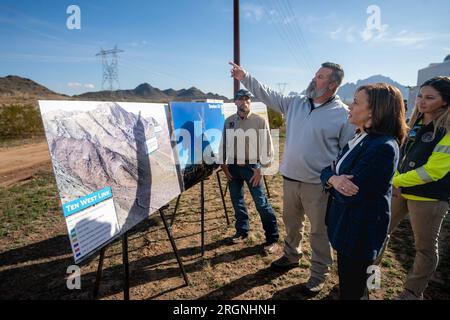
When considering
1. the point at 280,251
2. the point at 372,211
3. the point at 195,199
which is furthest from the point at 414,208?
the point at 195,199

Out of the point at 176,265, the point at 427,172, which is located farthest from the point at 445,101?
the point at 176,265

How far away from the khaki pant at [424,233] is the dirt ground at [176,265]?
0.47 m

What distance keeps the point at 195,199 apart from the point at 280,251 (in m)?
2.55

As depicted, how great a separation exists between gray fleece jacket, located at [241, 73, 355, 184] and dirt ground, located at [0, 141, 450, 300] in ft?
4.25

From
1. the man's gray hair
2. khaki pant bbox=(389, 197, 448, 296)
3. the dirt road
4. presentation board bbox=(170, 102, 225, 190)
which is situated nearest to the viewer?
khaki pant bbox=(389, 197, 448, 296)

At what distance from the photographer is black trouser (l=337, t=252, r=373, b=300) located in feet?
5.93

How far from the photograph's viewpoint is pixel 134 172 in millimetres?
2281

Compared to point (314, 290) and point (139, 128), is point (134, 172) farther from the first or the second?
point (314, 290)

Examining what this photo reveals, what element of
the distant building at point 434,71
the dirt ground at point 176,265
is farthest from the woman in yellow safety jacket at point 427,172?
the distant building at point 434,71

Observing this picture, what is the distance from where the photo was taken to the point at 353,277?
1835 mm

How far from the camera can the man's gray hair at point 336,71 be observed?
96.8 inches

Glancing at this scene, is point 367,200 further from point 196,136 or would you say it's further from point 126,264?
point 196,136

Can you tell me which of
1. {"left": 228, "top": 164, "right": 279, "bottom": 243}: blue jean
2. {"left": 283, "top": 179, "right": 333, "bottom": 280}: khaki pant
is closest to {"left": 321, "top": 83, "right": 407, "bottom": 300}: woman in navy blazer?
{"left": 283, "top": 179, "right": 333, "bottom": 280}: khaki pant

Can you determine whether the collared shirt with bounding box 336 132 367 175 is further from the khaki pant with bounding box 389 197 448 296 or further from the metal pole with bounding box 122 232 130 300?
the metal pole with bounding box 122 232 130 300
